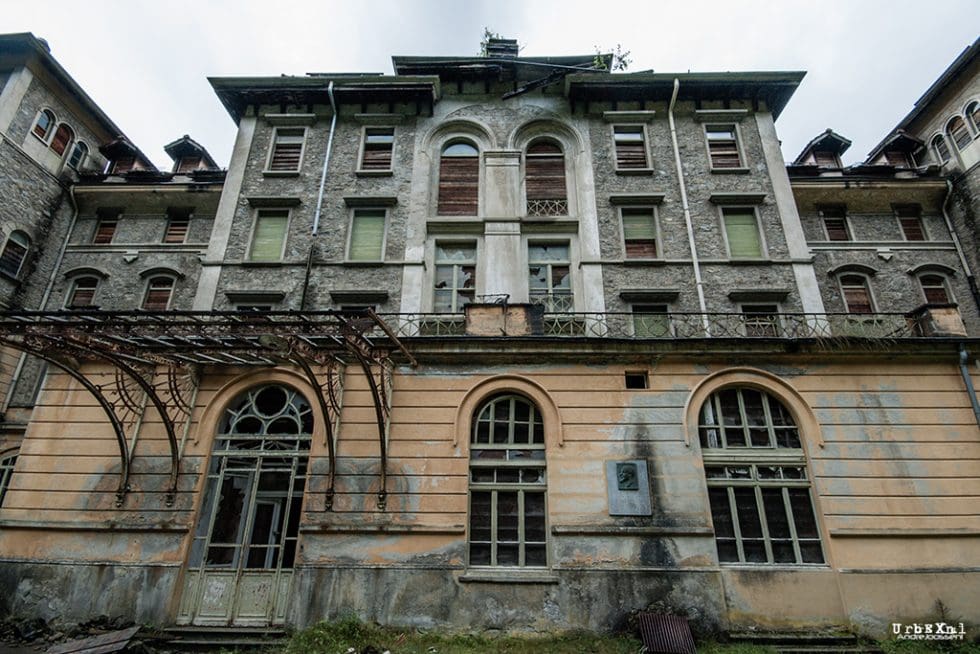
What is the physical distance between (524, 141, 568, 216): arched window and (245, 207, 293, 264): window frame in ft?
23.8

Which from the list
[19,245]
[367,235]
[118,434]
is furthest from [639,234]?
[19,245]

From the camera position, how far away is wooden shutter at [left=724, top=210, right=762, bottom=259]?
1464cm

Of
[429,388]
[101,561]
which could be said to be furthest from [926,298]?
[101,561]

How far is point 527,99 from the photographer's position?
17.1 metres

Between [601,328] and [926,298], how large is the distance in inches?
490

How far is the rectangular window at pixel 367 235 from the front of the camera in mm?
14719

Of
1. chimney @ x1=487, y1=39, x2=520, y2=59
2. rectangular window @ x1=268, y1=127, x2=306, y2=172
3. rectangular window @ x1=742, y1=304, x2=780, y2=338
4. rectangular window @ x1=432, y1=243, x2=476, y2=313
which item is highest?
chimney @ x1=487, y1=39, x2=520, y2=59

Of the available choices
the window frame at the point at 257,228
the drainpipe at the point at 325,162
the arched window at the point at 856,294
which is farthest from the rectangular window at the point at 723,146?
the window frame at the point at 257,228

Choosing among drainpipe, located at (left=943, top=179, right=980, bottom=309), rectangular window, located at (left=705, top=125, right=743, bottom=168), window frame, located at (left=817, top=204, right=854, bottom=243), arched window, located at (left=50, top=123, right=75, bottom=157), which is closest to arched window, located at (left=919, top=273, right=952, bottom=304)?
drainpipe, located at (left=943, top=179, right=980, bottom=309)

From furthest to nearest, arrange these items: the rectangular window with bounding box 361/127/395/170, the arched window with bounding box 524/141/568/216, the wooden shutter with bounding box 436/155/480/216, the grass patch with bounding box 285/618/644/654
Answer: the rectangular window with bounding box 361/127/395/170, the wooden shutter with bounding box 436/155/480/216, the arched window with bounding box 524/141/568/216, the grass patch with bounding box 285/618/644/654

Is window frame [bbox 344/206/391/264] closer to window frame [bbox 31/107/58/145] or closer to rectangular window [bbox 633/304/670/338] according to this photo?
rectangular window [bbox 633/304/670/338]

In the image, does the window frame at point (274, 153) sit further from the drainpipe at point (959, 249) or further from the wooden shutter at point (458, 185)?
the drainpipe at point (959, 249)

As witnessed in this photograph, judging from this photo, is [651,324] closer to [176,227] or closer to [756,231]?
[756,231]

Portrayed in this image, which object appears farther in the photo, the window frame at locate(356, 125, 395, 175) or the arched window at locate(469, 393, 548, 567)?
the window frame at locate(356, 125, 395, 175)
